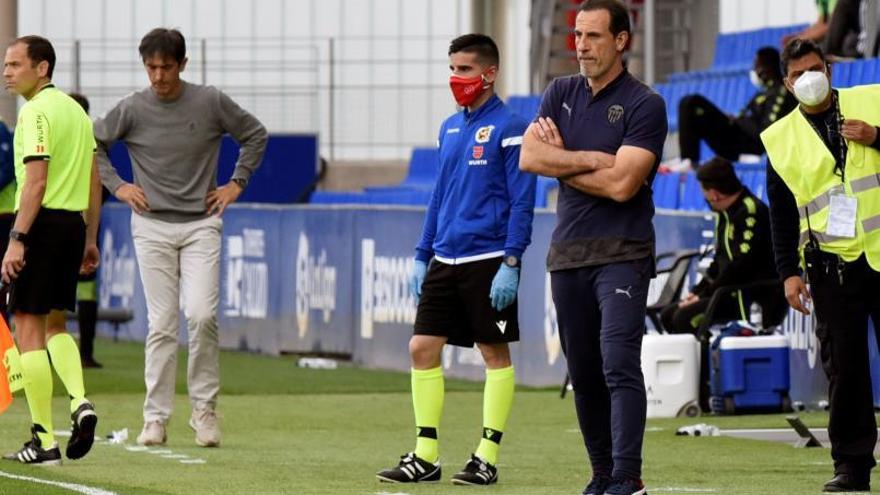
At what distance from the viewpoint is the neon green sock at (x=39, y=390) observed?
10.6 meters

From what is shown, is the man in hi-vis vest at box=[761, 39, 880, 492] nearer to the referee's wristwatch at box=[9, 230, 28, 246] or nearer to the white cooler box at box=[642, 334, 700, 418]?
the referee's wristwatch at box=[9, 230, 28, 246]

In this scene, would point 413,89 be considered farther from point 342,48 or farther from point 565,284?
point 565,284

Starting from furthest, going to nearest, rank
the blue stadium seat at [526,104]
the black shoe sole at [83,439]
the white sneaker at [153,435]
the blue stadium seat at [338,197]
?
the blue stadium seat at [338,197] < the blue stadium seat at [526,104] < the white sneaker at [153,435] < the black shoe sole at [83,439]

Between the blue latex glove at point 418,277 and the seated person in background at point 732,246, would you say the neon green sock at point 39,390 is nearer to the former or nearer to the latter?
the blue latex glove at point 418,277

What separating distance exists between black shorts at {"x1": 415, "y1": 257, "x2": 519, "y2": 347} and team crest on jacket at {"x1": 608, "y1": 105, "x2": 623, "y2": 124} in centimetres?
148

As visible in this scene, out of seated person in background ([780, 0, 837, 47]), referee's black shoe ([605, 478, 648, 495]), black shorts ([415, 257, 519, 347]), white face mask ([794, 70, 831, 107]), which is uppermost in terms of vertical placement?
seated person in background ([780, 0, 837, 47])

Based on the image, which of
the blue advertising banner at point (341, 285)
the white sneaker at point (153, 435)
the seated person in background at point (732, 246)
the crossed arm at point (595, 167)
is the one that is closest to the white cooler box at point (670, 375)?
the seated person in background at point (732, 246)

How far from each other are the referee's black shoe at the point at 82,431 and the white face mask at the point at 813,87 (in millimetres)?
3436

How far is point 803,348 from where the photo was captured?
574 inches

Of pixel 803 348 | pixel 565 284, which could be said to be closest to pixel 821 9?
pixel 803 348

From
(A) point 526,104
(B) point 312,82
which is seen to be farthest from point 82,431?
(B) point 312,82

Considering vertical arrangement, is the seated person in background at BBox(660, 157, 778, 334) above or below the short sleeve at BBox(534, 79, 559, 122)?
below

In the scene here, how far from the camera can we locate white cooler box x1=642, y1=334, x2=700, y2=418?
14055 millimetres

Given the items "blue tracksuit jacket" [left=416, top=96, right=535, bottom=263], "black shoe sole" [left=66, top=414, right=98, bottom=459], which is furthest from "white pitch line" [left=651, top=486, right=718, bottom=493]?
"black shoe sole" [left=66, top=414, right=98, bottom=459]
